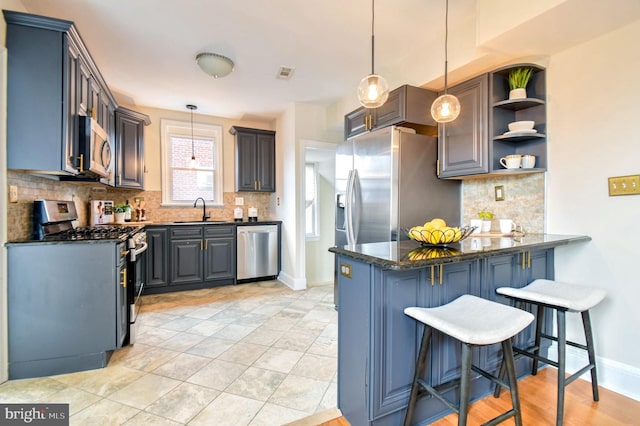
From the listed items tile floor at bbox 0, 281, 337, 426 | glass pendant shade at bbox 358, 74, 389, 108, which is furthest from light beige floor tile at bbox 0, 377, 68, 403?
glass pendant shade at bbox 358, 74, 389, 108

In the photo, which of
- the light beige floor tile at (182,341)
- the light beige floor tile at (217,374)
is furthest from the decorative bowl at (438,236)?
the light beige floor tile at (182,341)

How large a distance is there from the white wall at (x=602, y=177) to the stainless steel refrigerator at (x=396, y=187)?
856 millimetres

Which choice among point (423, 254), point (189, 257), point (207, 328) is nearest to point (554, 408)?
point (423, 254)

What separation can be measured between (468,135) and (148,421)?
2.96 meters

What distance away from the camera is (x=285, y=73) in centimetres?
322

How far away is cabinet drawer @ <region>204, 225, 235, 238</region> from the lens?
4.18m

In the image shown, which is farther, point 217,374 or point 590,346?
point 217,374

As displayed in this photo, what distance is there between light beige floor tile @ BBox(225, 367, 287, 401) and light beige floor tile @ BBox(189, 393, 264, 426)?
49mm

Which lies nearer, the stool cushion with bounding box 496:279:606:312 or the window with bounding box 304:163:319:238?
the stool cushion with bounding box 496:279:606:312

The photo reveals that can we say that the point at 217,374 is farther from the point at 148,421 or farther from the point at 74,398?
the point at 74,398

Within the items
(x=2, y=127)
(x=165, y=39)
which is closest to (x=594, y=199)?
(x=165, y=39)

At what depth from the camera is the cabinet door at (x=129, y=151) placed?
367 centimetres

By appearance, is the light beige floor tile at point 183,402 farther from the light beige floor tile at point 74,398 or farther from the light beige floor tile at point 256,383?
the light beige floor tile at point 74,398

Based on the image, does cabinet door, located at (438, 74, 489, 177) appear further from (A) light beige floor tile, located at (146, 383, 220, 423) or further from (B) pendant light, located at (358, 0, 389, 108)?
(A) light beige floor tile, located at (146, 383, 220, 423)
